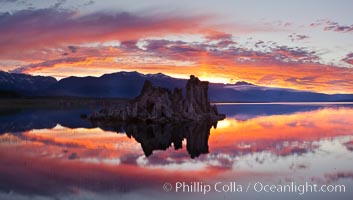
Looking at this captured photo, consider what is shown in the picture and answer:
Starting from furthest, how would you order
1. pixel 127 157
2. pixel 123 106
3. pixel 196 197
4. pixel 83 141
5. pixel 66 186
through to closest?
pixel 123 106, pixel 83 141, pixel 127 157, pixel 66 186, pixel 196 197

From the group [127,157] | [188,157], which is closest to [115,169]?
[127,157]

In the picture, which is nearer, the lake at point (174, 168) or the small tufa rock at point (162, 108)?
the lake at point (174, 168)

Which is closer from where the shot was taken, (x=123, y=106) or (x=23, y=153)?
(x=23, y=153)

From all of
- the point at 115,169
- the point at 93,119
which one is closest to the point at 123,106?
the point at 93,119

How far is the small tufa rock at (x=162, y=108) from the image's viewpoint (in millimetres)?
59562

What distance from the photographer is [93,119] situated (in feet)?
213

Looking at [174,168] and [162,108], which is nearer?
[174,168]

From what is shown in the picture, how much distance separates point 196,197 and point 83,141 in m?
22.2

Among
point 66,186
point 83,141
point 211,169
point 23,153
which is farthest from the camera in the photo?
point 83,141

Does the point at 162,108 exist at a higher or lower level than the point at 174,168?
higher

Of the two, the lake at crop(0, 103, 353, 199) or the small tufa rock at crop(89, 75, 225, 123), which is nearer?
the lake at crop(0, 103, 353, 199)

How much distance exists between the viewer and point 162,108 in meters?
60.4

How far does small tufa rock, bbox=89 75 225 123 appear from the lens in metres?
59.6

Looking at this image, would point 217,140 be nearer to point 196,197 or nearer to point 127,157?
point 127,157
